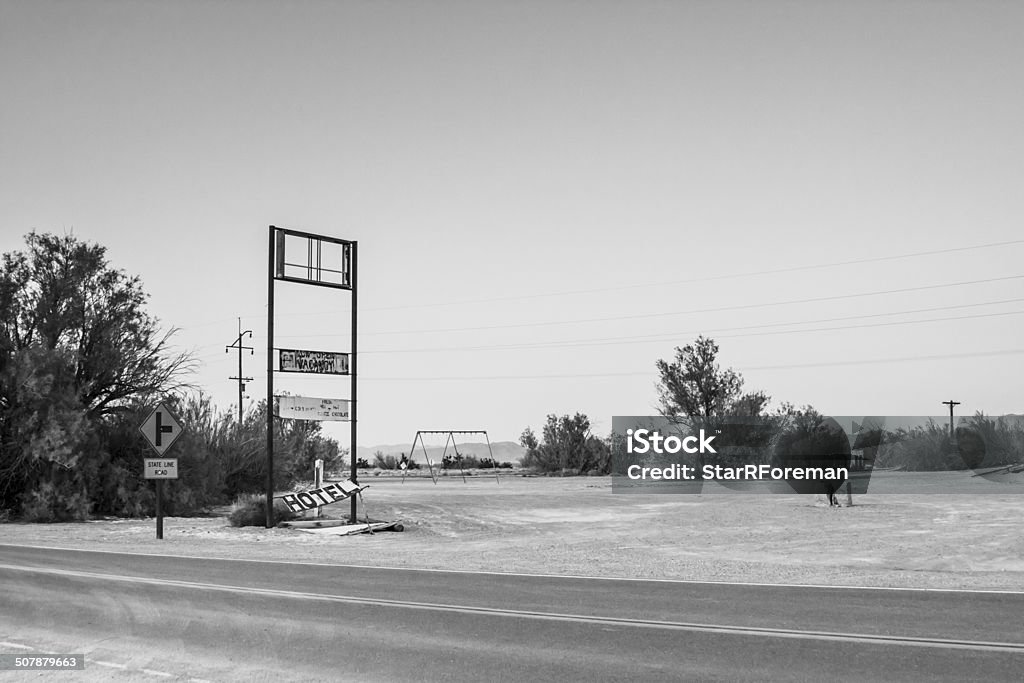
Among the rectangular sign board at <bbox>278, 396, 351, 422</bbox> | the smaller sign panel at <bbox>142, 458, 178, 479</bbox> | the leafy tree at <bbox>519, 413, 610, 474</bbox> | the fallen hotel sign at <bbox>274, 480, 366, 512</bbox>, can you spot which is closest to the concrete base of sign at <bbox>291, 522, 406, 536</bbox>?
the fallen hotel sign at <bbox>274, 480, 366, 512</bbox>

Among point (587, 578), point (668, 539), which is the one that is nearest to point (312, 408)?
point (668, 539)

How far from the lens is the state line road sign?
23.0 metres

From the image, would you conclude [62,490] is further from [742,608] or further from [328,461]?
[328,461]

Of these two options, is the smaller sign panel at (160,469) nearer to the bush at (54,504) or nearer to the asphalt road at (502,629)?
the bush at (54,504)

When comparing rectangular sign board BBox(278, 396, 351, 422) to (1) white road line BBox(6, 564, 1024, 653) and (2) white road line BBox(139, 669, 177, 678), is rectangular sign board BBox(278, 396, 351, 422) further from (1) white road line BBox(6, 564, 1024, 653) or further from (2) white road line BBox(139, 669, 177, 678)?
(2) white road line BBox(139, 669, 177, 678)

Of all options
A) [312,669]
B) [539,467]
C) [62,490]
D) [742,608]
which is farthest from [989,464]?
[312,669]

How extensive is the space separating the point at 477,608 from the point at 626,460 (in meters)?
53.4

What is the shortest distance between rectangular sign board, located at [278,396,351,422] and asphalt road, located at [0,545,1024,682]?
37.5 ft

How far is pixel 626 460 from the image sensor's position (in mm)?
63375

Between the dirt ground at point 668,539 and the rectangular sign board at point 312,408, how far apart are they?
298 cm

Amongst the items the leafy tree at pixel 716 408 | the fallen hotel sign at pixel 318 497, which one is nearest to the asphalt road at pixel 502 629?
the fallen hotel sign at pixel 318 497

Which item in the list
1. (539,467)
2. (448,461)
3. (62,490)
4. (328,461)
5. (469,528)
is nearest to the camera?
(469,528)

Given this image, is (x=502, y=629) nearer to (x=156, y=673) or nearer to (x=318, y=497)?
(x=156, y=673)

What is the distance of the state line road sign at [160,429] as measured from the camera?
75.3 ft
